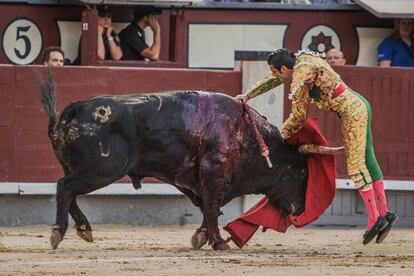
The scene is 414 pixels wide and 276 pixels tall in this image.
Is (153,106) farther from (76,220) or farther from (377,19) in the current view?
(377,19)

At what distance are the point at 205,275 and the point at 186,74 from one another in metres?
4.95

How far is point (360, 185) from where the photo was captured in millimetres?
10977

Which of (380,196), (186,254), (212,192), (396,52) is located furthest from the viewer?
(396,52)

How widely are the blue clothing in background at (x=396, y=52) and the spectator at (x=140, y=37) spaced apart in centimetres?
221

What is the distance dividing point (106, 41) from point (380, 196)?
14.4ft

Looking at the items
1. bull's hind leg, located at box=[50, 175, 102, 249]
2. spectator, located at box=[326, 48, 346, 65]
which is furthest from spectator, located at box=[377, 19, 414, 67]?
bull's hind leg, located at box=[50, 175, 102, 249]

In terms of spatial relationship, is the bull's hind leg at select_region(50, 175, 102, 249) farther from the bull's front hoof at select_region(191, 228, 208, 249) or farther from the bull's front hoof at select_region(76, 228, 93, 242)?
the bull's front hoof at select_region(191, 228, 208, 249)

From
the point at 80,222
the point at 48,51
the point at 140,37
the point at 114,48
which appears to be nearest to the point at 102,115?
the point at 80,222

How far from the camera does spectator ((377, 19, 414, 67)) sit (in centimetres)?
1507

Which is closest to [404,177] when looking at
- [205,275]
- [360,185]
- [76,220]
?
[360,185]

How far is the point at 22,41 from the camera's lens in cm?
1472

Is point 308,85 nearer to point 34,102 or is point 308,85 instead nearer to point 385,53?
point 34,102

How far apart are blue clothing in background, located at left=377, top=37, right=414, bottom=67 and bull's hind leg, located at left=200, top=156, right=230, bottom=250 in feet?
15.1

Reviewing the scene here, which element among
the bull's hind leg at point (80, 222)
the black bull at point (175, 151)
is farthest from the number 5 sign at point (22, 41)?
the bull's hind leg at point (80, 222)
